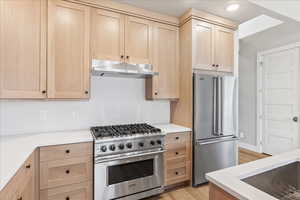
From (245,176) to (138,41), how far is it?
6.63 ft

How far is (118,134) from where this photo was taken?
1941 millimetres

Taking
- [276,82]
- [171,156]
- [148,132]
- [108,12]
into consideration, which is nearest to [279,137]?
[276,82]

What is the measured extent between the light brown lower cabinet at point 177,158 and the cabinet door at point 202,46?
1.07 metres

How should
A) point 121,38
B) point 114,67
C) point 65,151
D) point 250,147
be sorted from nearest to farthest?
1. point 65,151
2. point 114,67
3. point 121,38
4. point 250,147

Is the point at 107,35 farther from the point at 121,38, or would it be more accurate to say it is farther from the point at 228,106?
the point at 228,106

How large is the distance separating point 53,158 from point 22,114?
820 millimetres

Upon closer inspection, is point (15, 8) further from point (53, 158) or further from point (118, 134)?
point (118, 134)

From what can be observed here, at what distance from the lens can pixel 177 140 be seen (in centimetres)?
230

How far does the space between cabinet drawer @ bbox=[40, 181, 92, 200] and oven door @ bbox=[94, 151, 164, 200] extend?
3.5 inches

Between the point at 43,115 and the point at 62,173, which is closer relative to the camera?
the point at 62,173

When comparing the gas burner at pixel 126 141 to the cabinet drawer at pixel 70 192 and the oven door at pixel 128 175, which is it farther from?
the cabinet drawer at pixel 70 192

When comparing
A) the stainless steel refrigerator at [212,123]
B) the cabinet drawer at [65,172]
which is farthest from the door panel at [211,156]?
the cabinet drawer at [65,172]

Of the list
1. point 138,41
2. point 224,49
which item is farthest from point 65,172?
point 224,49

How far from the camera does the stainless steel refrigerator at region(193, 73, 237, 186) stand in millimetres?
2375
